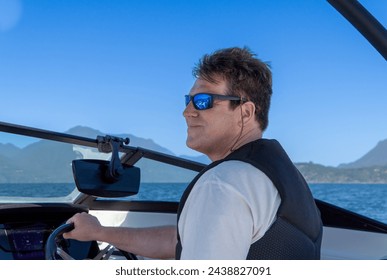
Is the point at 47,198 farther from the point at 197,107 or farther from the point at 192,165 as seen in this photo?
the point at 197,107

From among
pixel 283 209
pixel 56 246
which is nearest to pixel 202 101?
pixel 283 209

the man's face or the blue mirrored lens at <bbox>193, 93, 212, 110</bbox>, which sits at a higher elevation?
the blue mirrored lens at <bbox>193, 93, 212, 110</bbox>

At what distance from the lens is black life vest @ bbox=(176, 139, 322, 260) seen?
5.02 feet

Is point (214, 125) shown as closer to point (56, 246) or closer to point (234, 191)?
point (234, 191)

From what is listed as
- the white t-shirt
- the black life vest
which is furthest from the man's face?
the white t-shirt

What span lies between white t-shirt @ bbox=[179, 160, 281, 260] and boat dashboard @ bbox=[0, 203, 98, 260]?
3.12 ft

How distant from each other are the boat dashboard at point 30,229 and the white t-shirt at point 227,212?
95 cm

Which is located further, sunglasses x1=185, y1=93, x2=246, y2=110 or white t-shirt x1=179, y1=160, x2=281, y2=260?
sunglasses x1=185, y1=93, x2=246, y2=110

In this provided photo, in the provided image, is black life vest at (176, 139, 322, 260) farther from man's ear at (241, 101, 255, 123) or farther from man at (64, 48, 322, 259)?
man's ear at (241, 101, 255, 123)

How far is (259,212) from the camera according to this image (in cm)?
146
